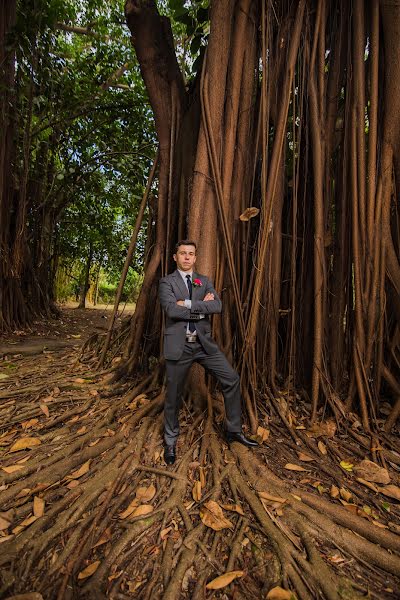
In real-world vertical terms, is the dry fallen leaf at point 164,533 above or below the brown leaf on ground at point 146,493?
below

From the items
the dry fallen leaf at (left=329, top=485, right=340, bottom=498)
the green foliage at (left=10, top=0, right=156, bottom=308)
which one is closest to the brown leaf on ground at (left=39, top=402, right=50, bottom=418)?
the dry fallen leaf at (left=329, top=485, right=340, bottom=498)

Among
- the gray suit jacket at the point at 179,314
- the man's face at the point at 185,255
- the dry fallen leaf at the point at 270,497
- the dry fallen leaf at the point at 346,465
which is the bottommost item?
the dry fallen leaf at the point at 270,497

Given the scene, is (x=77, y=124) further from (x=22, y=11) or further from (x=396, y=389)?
(x=396, y=389)

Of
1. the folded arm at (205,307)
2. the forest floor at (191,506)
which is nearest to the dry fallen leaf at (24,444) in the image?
the forest floor at (191,506)

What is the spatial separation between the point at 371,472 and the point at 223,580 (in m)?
1.07

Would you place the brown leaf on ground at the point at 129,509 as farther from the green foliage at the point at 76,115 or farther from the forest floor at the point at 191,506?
the green foliage at the point at 76,115

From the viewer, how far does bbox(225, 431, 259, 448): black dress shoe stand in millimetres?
1956

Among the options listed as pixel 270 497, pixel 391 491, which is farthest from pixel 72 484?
pixel 391 491

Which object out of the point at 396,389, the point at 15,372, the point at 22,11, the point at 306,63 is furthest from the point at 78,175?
the point at 396,389

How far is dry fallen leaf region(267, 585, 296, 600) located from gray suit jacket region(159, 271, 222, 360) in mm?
1047

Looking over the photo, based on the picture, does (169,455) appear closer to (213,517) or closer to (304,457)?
(213,517)

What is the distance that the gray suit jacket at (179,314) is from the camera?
72.9 inches

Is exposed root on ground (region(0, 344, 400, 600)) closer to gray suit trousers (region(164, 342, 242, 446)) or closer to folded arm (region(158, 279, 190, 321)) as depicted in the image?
gray suit trousers (region(164, 342, 242, 446))

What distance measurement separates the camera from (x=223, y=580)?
3.96 ft
